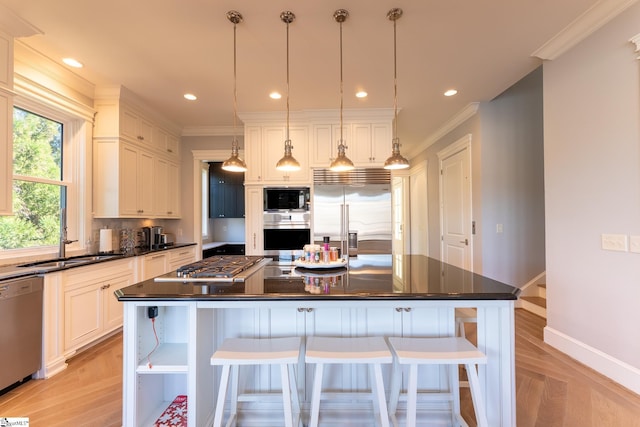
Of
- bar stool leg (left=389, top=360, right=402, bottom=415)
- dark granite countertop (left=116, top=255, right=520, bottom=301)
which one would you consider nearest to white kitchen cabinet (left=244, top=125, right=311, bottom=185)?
dark granite countertop (left=116, top=255, right=520, bottom=301)

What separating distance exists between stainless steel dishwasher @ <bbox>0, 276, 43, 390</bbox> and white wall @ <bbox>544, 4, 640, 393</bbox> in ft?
13.8

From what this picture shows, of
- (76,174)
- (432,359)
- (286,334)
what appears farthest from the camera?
(76,174)

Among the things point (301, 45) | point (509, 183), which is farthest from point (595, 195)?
point (301, 45)

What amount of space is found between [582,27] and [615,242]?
1638mm

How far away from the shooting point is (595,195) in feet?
7.18

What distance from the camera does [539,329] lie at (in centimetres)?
300

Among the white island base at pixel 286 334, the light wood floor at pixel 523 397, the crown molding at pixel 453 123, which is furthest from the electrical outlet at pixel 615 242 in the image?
the crown molding at pixel 453 123

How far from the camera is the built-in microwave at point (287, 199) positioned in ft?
12.6

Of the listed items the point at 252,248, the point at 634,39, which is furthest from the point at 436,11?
the point at 252,248

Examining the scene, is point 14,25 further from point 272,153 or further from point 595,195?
point 595,195

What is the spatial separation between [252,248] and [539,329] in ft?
11.2

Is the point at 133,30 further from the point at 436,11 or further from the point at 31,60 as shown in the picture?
the point at 436,11

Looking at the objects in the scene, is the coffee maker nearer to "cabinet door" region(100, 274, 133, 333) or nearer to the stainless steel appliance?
"cabinet door" region(100, 274, 133, 333)

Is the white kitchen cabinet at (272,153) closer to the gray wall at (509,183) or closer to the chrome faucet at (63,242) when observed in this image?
the chrome faucet at (63,242)
